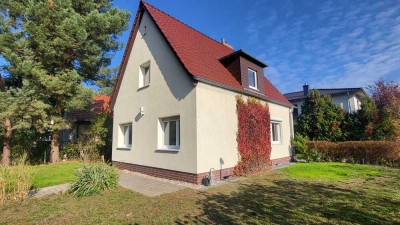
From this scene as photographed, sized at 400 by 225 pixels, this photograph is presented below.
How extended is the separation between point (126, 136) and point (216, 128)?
747 centimetres

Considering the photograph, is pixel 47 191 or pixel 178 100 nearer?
pixel 47 191

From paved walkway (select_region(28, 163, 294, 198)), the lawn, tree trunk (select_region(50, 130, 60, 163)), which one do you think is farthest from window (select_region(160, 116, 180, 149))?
tree trunk (select_region(50, 130, 60, 163))

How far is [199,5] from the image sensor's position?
16578mm

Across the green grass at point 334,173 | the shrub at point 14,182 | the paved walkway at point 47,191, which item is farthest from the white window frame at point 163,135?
the green grass at point 334,173

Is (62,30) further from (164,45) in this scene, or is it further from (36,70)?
(164,45)

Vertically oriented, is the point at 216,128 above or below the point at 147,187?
above

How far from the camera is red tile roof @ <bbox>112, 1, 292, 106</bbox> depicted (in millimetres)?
10901

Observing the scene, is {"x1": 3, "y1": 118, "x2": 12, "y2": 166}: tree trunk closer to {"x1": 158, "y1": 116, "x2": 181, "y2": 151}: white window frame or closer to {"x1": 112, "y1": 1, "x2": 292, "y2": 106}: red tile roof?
{"x1": 112, "y1": 1, "x2": 292, "y2": 106}: red tile roof

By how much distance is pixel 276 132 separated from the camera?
54.4 ft

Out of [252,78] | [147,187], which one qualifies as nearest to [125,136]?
[147,187]

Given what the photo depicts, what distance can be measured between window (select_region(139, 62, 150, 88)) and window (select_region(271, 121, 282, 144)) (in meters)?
8.95

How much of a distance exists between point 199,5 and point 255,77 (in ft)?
22.2

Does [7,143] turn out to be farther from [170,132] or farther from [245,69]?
[245,69]

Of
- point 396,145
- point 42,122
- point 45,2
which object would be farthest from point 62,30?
point 396,145
